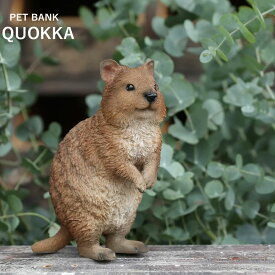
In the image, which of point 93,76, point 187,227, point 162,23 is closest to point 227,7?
point 162,23

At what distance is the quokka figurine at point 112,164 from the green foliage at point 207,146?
0.31 m

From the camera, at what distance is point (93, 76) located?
3.43m

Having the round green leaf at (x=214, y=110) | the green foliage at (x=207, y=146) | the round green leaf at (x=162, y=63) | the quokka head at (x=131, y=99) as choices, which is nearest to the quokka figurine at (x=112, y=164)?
the quokka head at (x=131, y=99)

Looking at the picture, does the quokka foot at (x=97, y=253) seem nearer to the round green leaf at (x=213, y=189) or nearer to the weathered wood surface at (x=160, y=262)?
the weathered wood surface at (x=160, y=262)

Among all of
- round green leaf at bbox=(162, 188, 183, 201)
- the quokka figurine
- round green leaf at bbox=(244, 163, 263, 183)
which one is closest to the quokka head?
the quokka figurine

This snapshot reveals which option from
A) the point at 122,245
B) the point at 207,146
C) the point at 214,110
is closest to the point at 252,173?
the point at 207,146

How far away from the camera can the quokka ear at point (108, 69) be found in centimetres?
154

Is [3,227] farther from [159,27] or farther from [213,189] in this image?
[159,27]

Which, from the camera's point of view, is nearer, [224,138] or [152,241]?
[152,241]

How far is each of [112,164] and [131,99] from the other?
0.16 m

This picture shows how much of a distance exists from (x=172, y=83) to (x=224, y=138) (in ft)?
1.47

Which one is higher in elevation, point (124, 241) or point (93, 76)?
point (93, 76)

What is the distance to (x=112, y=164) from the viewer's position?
4.89 feet

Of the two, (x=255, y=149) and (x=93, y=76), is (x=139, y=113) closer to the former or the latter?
(x=255, y=149)
